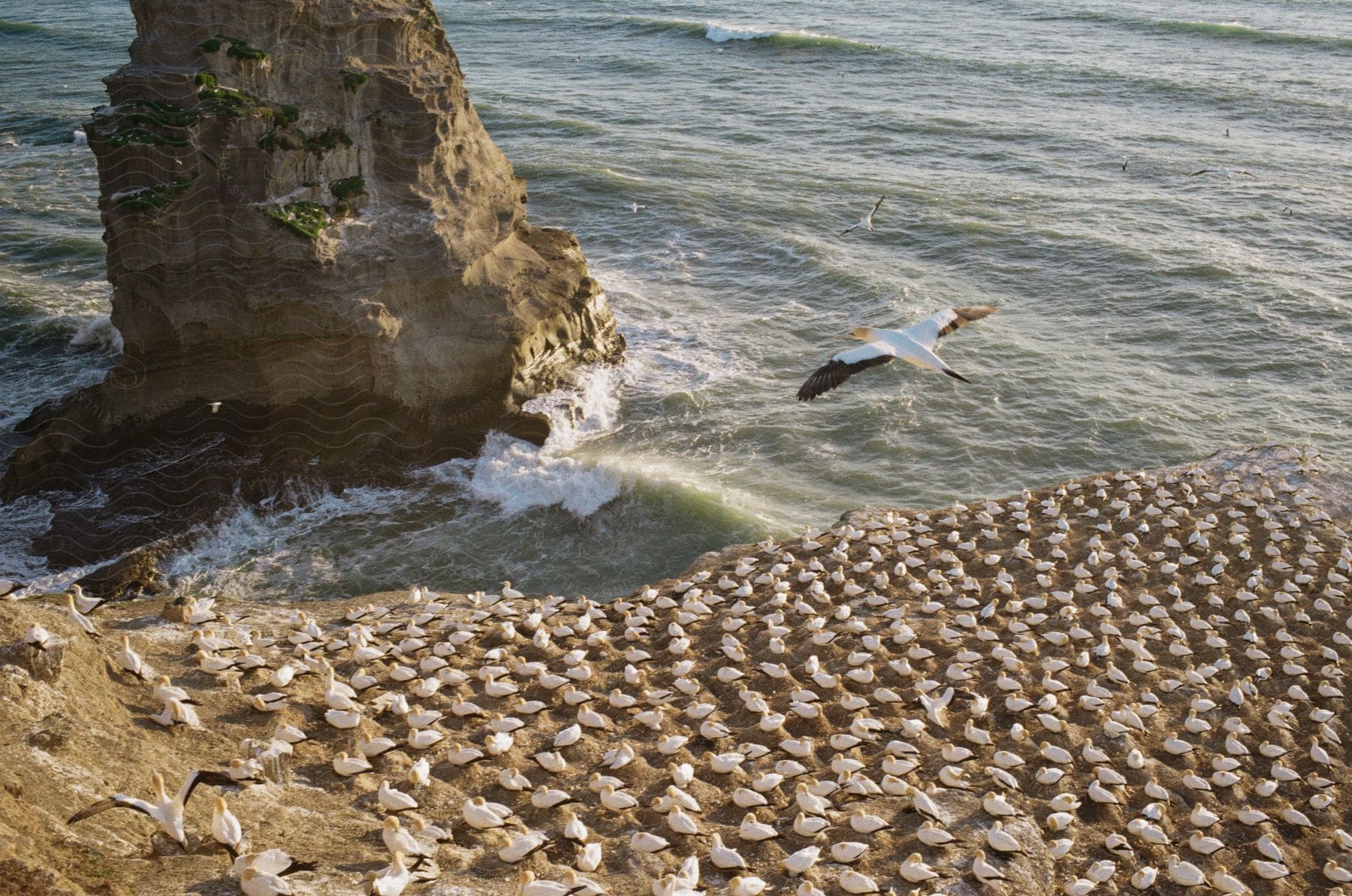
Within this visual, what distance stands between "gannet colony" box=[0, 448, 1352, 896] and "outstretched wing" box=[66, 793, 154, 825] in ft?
0.38

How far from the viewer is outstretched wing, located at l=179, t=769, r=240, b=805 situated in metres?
7.68

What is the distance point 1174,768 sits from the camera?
10.8 metres

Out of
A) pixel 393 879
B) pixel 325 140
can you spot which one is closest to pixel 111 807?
pixel 393 879

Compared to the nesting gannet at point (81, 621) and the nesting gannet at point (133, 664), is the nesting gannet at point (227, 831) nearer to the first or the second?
the nesting gannet at point (133, 664)

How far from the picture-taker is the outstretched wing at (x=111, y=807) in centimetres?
724

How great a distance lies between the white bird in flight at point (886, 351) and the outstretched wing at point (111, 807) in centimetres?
787

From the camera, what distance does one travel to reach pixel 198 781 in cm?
800

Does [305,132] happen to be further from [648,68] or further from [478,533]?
[648,68]

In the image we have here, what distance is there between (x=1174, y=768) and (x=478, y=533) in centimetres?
984

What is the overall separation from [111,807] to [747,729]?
5681 millimetres

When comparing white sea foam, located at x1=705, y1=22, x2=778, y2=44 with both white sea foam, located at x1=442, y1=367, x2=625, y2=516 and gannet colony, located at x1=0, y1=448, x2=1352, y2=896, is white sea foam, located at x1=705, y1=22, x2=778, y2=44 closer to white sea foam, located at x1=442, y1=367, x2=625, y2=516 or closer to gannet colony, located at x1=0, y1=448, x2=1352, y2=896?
white sea foam, located at x1=442, y1=367, x2=625, y2=516

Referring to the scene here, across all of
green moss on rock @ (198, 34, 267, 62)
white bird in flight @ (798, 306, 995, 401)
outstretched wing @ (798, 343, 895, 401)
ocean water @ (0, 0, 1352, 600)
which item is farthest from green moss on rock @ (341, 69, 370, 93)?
outstretched wing @ (798, 343, 895, 401)

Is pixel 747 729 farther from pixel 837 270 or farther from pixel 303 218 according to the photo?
pixel 837 270

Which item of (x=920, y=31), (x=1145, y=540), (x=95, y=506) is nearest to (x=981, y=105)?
(x=920, y=31)
